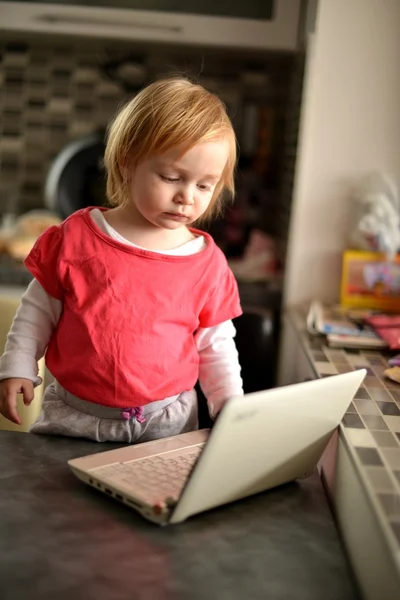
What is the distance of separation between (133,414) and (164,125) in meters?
0.39

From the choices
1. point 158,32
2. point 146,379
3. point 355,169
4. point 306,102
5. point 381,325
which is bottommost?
point 381,325

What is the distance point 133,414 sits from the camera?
104 centimetres

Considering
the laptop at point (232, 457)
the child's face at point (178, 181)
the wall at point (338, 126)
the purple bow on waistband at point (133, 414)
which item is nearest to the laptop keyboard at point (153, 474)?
the laptop at point (232, 457)

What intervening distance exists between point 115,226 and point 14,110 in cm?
148

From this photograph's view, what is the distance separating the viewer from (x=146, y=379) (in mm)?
1024

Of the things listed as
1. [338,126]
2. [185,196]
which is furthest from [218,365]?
[338,126]

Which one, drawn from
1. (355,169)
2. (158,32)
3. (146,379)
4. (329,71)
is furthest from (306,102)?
(146,379)

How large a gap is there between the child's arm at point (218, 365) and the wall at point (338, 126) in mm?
791

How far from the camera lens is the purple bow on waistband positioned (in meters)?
1.03

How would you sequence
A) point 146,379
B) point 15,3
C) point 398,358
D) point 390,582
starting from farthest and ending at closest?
point 15,3 < point 398,358 < point 146,379 < point 390,582

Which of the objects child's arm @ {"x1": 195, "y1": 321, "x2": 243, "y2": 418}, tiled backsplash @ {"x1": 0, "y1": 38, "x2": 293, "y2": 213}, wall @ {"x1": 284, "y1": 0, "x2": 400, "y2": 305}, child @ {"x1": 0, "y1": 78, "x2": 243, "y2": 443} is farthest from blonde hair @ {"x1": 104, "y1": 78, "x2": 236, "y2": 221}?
tiled backsplash @ {"x1": 0, "y1": 38, "x2": 293, "y2": 213}

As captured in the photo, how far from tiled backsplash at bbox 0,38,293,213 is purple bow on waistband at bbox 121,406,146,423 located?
149cm

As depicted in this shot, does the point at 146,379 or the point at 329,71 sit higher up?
the point at 329,71

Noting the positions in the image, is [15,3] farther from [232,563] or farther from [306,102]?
[232,563]
